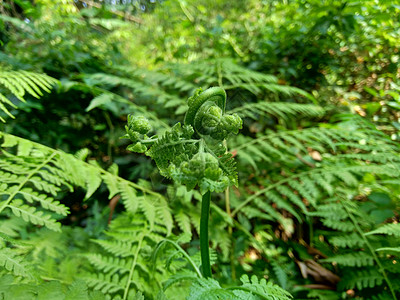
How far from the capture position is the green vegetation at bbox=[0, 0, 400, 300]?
823 millimetres

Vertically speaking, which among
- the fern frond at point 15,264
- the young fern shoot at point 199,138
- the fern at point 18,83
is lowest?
the fern frond at point 15,264

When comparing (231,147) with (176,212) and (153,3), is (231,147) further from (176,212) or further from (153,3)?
(153,3)

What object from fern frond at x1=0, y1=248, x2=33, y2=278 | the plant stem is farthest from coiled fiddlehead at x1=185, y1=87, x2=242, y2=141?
fern frond at x1=0, y1=248, x2=33, y2=278

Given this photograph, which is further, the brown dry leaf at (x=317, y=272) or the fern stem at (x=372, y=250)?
the brown dry leaf at (x=317, y=272)

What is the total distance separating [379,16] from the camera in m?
2.15

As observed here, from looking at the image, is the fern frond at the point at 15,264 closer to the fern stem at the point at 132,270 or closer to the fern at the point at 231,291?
the fern stem at the point at 132,270

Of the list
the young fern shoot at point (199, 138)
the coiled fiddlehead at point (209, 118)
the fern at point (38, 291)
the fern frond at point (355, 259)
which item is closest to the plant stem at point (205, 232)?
the young fern shoot at point (199, 138)

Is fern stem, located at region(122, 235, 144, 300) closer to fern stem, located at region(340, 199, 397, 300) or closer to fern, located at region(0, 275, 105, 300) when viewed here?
fern, located at region(0, 275, 105, 300)

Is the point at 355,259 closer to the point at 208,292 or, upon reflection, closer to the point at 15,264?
the point at 208,292

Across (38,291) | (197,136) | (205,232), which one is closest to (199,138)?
(197,136)

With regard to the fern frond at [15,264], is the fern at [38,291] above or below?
below

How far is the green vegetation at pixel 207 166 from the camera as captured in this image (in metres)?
0.82

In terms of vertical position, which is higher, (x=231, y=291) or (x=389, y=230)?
(x=389, y=230)

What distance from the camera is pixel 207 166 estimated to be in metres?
0.66
